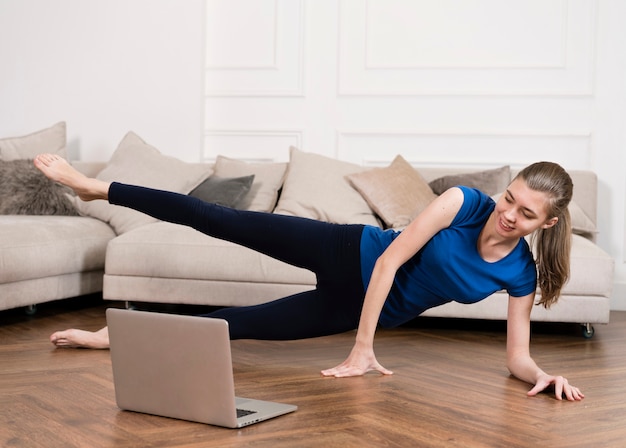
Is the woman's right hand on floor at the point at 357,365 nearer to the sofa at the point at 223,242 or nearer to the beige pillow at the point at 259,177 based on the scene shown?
the sofa at the point at 223,242

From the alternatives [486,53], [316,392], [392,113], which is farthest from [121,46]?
[316,392]

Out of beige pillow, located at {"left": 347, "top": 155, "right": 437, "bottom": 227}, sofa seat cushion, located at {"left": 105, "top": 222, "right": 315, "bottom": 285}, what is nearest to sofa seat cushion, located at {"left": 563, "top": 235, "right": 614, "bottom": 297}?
beige pillow, located at {"left": 347, "top": 155, "right": 437, "bottom": 227}

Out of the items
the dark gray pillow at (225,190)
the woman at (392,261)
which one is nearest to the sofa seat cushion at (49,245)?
the dark gray pillow at (225,190)

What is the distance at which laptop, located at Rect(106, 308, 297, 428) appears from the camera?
85.2 inches

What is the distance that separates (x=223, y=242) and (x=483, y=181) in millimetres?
1464

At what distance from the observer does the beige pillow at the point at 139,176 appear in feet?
14.8

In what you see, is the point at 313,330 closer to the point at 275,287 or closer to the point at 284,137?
the point at 275,287

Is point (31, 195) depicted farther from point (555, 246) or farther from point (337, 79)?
point (555, 246)

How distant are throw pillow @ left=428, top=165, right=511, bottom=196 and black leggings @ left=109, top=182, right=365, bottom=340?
176 cm

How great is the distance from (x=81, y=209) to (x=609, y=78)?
310 cm

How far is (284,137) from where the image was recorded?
5312 mm

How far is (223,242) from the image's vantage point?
396cm

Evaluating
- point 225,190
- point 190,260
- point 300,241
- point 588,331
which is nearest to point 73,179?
point 300,241

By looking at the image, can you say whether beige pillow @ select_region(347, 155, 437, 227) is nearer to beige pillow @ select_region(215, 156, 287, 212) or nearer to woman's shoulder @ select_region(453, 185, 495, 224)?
beige pillow @ select_region(215, 156, 287, 212)
